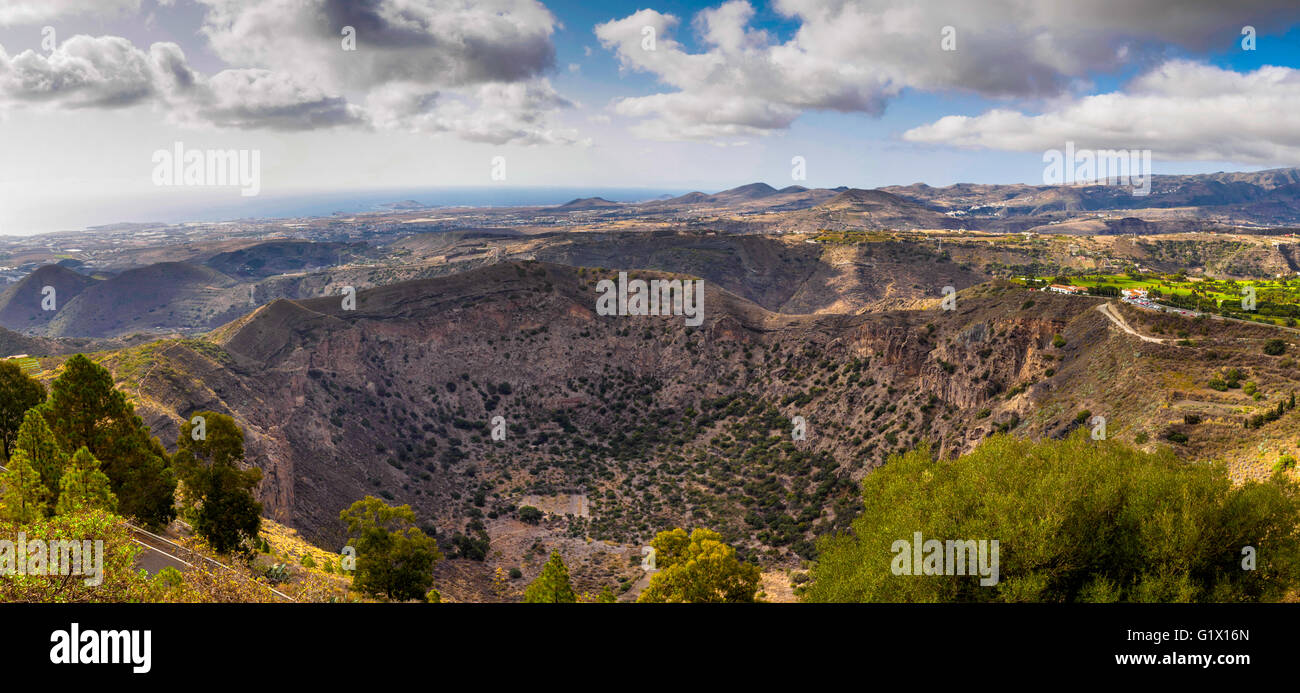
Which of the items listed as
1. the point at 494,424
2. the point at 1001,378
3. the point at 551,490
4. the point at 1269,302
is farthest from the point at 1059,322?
the point at 494,424

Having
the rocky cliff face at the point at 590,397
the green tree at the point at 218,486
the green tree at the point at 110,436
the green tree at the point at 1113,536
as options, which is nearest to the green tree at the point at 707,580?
the green tree at the point at 1113,536

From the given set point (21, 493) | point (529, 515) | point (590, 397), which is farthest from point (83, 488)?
point (590, 397)

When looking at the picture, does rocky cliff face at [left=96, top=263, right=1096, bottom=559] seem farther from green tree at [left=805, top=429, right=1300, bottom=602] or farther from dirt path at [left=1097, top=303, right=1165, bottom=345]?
green tree at [left=805, top=429, right=1300, bottom=602]

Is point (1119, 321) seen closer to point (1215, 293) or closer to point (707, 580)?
point (1215, 293)

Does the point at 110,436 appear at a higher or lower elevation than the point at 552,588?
higher

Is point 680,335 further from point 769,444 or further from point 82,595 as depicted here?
point 82,595

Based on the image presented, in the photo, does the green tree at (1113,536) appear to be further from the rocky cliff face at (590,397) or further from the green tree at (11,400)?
the green tree at (11,400)
